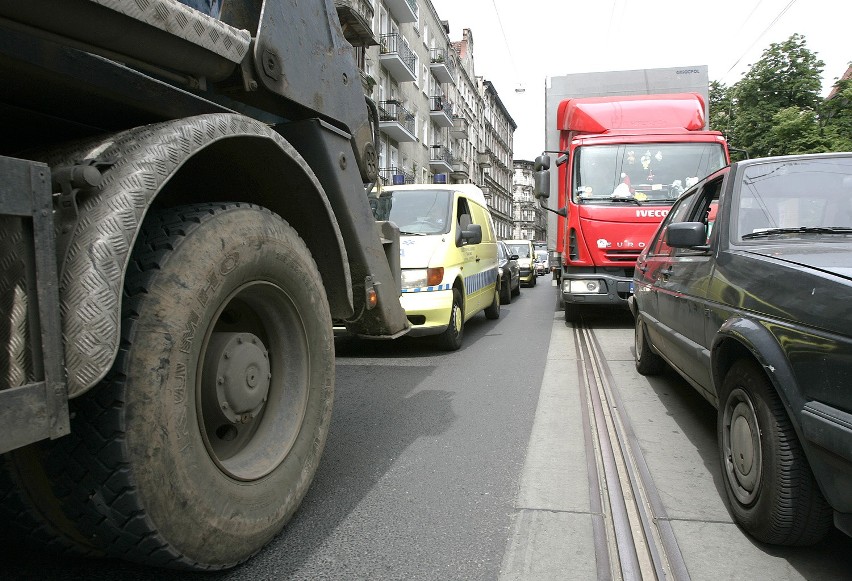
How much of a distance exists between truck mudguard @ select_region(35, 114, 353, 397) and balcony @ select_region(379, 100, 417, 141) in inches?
1113

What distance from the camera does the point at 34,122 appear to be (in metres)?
1.95

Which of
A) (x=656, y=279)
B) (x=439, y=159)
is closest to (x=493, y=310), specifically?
(x=656, y=279)

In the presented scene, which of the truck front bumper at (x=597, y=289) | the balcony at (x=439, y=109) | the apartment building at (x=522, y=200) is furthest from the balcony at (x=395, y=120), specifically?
the apartment building at (x=522, y=200)

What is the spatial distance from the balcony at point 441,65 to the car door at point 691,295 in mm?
39477

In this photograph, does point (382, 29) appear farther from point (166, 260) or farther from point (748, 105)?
point (166, 260)

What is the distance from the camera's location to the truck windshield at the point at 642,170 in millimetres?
8647

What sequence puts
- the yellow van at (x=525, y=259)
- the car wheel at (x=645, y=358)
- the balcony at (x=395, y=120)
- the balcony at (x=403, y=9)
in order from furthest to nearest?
the balcony at (x=403, y=9) → the balcony at (x=395, y=120) → the yellow van at (x=525, y=259) → the car wheel at (x=645, y=358)

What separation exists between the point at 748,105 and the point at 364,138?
2879 centimetres

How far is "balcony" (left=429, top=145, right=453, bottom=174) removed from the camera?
41.2 meters

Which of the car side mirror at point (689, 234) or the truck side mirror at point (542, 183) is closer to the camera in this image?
the car side mirror at point (689, 234)

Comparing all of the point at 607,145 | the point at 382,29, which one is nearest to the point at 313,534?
the point at 607,145

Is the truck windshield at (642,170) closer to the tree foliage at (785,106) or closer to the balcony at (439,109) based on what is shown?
the tree foliage at (785,106)

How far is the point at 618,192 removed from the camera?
8711 mm

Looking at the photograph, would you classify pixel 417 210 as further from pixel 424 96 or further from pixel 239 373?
pixel 424 96
